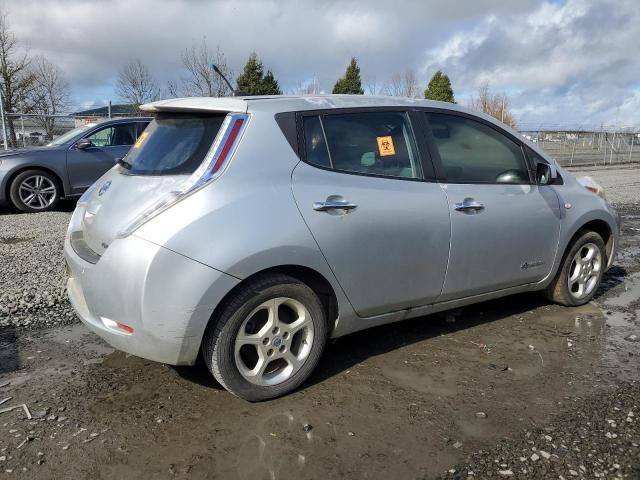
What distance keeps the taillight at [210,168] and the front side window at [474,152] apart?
1454 mm

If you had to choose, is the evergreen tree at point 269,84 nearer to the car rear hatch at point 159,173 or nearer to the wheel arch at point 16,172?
the wheel arch at point 16,172

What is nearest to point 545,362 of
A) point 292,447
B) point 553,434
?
point 553,434

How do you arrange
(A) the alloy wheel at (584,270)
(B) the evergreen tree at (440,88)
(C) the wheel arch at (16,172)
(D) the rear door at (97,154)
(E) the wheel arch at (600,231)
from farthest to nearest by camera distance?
(B) the evergreen tree at (440,88), (D) the rear door at (97,154), (C) the wheel arch at (16,172), (A) the alloy wheel at (584,270), (E) the wheel arch at (600,231)

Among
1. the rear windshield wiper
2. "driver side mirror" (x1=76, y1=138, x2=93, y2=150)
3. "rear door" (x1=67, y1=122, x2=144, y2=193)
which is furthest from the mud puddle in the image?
"driver side mirror" (x1=76, y1=138, x2=93, y2=150)

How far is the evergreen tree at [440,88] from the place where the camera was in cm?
3456

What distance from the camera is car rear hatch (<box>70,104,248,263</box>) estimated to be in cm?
296

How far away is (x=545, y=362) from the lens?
12.5ft

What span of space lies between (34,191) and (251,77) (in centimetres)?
2056

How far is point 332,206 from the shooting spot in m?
3.20

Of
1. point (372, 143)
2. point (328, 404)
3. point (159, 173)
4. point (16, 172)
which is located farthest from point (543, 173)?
point (16, 172)

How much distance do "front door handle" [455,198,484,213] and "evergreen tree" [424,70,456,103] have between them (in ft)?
106

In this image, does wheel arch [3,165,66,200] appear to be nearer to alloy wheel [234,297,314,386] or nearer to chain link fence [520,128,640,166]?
alloy wheel [234,297,314,386]

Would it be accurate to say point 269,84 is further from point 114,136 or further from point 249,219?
point 249,219

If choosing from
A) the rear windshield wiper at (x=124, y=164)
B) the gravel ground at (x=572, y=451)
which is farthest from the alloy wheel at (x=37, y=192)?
the gravel ground at (x=572, y=451)
